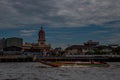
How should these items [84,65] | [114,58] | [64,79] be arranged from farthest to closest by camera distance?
1. [114,58]
2. [84,65]
3. [64,79]

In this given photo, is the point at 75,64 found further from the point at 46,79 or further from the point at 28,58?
the point at 28,58

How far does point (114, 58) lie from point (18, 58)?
44106mm

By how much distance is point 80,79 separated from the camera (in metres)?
44.1

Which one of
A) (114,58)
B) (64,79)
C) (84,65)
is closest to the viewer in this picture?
(64,79)

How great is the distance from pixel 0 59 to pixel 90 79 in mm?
104097

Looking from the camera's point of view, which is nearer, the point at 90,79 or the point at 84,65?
the point at 90,79

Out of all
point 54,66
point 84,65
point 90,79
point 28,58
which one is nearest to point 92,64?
point 84,65

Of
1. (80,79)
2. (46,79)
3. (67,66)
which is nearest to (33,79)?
(46,79)

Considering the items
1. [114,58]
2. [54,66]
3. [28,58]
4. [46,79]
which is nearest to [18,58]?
[28,58]

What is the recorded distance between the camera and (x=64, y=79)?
144ft

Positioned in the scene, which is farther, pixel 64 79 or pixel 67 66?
pixel 67 66

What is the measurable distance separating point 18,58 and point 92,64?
69.8 meters

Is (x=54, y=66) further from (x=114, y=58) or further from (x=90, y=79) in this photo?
(x=114, y=58)

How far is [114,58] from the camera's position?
457 feet
